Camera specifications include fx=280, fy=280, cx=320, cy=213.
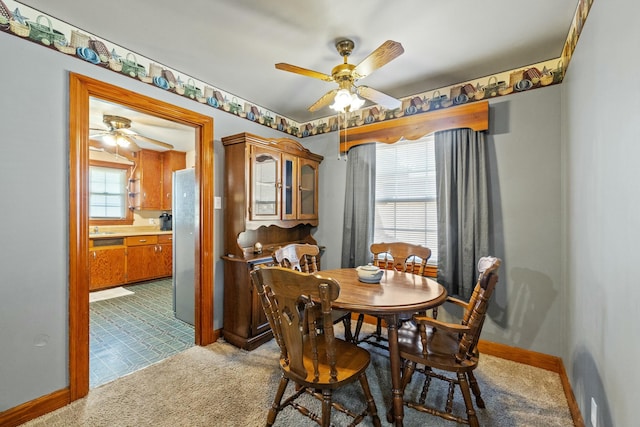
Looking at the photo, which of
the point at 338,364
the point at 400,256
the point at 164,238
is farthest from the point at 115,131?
the point at 338,364

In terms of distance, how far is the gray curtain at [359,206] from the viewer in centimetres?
332

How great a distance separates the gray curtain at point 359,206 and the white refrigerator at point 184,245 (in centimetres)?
181

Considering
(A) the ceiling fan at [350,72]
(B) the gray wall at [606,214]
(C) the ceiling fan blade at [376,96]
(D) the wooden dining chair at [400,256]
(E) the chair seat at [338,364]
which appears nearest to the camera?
(B) the gray wall at [606,214]

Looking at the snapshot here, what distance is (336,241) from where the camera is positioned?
370cm

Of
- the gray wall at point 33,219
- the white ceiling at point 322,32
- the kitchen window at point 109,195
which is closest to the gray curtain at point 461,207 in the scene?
the white ceiling at point 322,32

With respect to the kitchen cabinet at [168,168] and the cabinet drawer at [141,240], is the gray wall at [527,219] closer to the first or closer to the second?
the cabinet drawer at [141,240]

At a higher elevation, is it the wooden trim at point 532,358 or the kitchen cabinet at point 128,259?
the kitchen cabinet at point 128,259

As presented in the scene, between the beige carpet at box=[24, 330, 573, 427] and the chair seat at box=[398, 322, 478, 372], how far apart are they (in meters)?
0.45

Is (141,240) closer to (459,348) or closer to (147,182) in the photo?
(147,182)

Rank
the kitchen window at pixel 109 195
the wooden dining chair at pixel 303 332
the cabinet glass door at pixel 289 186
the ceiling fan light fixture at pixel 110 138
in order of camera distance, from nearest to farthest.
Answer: the wooden dining chair at pixel 303 332
the cabinet glass door at pixel 289 186
the ceiling fan light fixture at pixel 110 138
the kitchen window at pixel 109 195

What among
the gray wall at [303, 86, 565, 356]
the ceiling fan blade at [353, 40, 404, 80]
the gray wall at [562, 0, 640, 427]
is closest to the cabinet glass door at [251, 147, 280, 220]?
the ceiling fan blade at [353, 40, 404, 80]

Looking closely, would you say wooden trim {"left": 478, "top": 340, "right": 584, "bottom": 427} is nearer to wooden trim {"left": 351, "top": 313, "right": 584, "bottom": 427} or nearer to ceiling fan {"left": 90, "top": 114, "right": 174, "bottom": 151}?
wooden trim {"left": 351, "top": 313, "right": 584, "bottom": 427}

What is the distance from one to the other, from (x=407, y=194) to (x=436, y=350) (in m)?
1.84

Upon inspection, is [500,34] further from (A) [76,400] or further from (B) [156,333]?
(B) [156,333]
